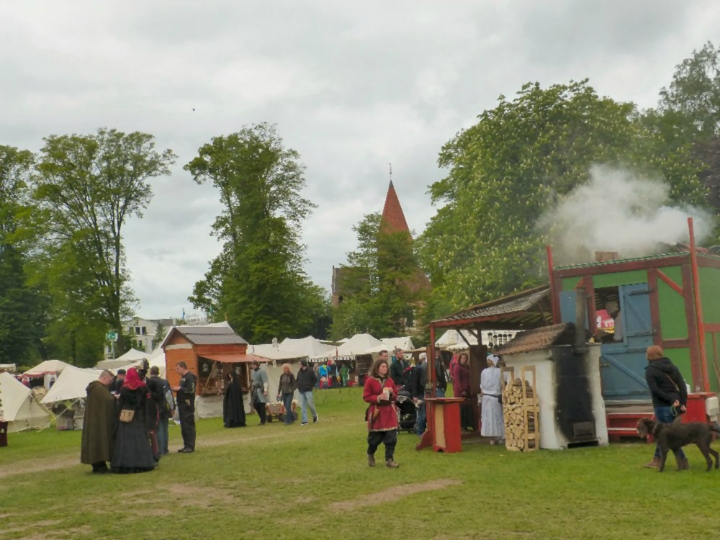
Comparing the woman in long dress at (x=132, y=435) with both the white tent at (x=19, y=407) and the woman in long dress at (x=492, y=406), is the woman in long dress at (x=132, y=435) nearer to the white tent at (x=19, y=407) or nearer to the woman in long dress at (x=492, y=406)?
the woman in long dress at (x=492, y=406)

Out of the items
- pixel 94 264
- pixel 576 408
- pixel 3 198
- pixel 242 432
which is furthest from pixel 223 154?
pixel 576 408

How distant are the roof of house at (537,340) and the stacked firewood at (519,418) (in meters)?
0.58

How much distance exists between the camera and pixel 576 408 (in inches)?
565

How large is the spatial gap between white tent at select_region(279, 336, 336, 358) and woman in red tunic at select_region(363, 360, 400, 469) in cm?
2867

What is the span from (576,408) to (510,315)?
7.18 feet

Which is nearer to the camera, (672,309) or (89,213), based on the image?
(672,309)

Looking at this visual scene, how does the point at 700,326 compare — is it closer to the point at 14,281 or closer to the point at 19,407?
the point at 19,407

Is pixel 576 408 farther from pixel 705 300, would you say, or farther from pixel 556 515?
pixel 556 515

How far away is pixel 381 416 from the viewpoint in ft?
41.5

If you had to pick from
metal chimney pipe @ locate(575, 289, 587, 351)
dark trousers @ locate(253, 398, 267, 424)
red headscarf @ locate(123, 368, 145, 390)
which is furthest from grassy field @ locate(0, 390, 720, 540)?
dark trousers @ locate(253, 398, 267, 424)

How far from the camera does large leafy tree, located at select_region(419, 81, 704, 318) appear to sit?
96.4ft

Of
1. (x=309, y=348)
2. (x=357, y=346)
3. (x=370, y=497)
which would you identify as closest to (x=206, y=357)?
(x=309, y=348)

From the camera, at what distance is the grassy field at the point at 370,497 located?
8.00 metres

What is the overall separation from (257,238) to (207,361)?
1901 cm
